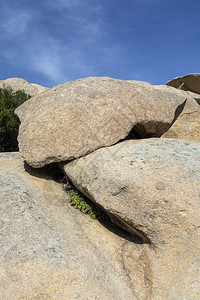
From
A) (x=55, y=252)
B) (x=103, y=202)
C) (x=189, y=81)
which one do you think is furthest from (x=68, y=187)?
(x=189, y=81)

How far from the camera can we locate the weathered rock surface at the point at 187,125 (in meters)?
7.98

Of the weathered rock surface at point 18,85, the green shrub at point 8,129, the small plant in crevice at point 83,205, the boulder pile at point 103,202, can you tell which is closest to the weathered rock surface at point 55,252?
the boulder pile at point 103,202

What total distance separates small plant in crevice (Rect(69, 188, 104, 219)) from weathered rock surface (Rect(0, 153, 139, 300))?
5.1 inches

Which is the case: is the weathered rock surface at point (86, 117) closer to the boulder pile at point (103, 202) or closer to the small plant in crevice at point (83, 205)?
the boulder pile at point (103, 202)

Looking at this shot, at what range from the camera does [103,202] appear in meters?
5.00

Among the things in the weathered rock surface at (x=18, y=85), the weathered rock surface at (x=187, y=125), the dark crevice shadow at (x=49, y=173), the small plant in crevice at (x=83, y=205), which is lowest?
the small plant in crevice at (x=83, y=205)

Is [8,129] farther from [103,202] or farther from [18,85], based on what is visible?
[18,85]

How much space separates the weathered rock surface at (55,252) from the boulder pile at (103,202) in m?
0.02

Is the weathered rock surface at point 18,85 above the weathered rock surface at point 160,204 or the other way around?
above

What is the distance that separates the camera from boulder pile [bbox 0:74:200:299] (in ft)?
13.4

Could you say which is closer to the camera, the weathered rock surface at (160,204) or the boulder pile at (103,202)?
the boulder pile at (103,202)

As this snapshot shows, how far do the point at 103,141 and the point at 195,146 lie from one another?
2.07 m

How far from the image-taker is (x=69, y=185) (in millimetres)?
6332

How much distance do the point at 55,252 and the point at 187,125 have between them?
559 centimetres
